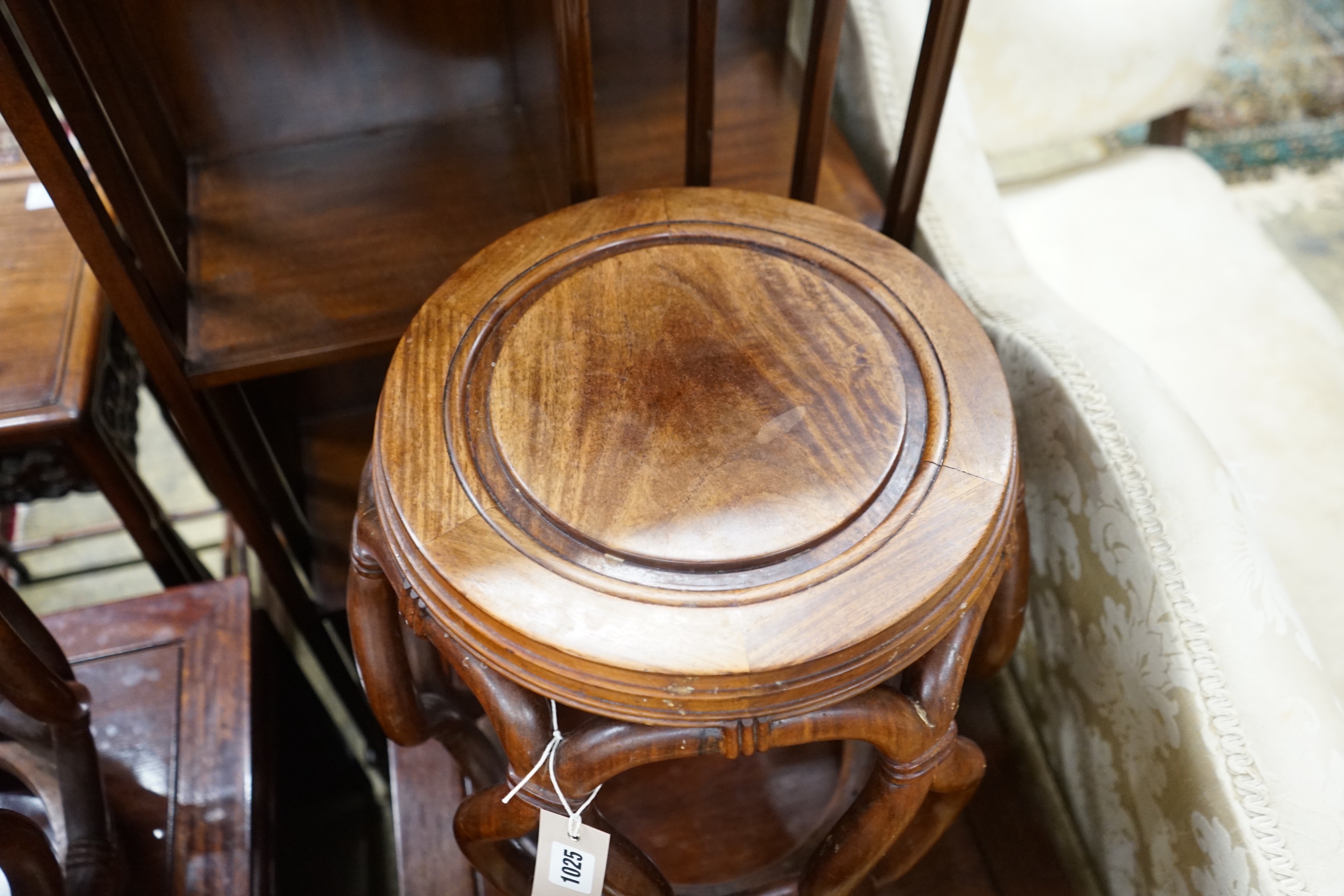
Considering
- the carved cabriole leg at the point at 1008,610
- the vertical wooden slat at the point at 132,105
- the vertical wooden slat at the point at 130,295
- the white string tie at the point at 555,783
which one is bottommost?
the white string tie at the point at 555,783

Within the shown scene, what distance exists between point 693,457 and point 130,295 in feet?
1.51

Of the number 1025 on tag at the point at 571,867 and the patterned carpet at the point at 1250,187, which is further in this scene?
the patterned carpet at the point at 1250,187

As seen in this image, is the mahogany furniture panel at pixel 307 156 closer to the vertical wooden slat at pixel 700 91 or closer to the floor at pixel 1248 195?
the vertical wooden slat at pixel 700 91

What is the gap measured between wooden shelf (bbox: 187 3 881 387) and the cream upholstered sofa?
0.41 feet

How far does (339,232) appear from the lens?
898mm

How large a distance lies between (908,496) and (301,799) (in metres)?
0.96

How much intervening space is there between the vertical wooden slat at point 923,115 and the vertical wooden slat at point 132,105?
65 cm

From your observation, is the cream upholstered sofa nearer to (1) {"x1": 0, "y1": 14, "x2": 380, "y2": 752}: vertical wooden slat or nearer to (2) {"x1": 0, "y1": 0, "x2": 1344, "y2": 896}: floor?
(2) {"x1": 0, "y1": 0, "x2": 1344, "y2": 896}: floor

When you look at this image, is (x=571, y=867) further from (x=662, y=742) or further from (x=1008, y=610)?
(x=1008, y=610)

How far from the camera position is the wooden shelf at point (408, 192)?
82 centimetres

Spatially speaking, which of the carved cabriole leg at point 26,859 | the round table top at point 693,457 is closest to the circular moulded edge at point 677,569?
the round table top at point 693,457

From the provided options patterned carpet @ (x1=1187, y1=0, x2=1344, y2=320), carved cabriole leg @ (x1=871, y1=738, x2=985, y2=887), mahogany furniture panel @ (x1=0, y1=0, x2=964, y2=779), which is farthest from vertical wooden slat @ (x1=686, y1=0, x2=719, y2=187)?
patterned carpet @ (x1=1187, y1=0, x2=1344, y2=320)

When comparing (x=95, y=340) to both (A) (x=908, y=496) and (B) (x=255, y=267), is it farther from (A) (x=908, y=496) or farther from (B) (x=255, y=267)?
(A) (x=908, y=496)

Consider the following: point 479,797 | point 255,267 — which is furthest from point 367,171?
point 479,797
